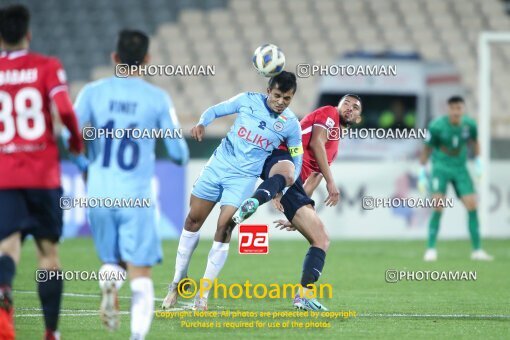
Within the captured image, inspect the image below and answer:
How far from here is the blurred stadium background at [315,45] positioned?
23750 millimetres

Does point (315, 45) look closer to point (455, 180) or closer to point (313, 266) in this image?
point (455, 180)

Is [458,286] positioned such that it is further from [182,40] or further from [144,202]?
[182,40]

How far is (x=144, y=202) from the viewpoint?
7309 millimetres

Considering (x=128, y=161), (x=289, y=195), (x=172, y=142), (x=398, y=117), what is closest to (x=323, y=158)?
(x=289, y=195)

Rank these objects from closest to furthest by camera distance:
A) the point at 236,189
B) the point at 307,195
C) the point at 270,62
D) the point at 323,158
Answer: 1. the point at 236,189
2. the point at 270,62
3. the point at 323,158
4. the point at 307,195

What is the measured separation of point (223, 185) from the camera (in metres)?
9.92

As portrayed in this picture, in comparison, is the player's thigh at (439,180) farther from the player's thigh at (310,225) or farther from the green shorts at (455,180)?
the player's thigh at (310,225)

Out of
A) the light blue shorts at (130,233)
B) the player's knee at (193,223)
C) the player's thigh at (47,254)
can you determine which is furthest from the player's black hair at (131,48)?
the player's knee at (193,223)

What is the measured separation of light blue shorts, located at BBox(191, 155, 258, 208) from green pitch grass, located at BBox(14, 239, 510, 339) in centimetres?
103

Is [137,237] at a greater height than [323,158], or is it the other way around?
[323,158]

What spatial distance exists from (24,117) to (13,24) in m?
0.63

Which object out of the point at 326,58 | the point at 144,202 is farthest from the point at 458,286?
the point at 326,58

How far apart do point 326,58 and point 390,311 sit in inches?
677

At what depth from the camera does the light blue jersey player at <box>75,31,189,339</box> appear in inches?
288
